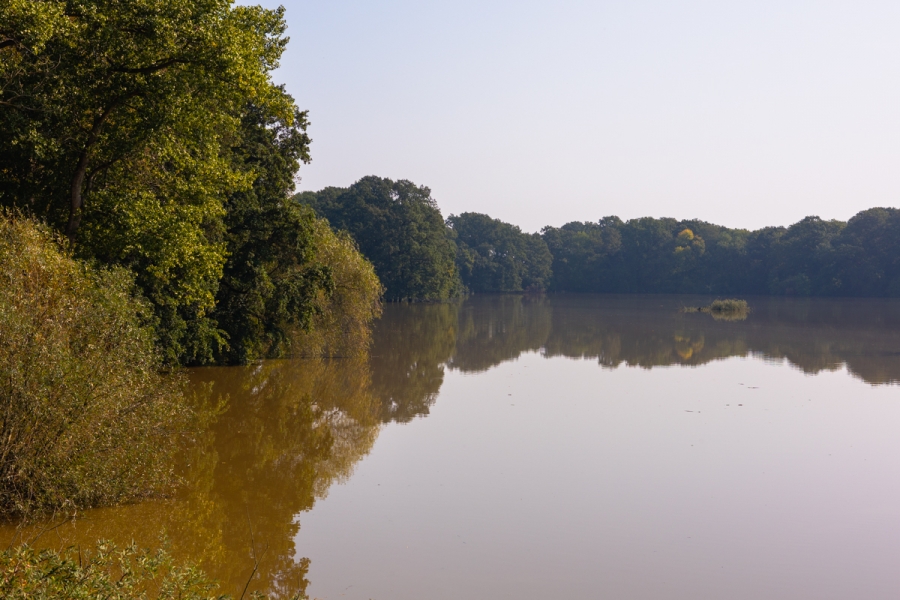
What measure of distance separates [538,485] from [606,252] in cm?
11641

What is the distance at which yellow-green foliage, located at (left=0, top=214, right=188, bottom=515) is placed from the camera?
962cm

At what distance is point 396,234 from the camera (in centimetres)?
7919

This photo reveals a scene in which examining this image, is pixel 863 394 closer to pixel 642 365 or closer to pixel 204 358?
pixel 642 365

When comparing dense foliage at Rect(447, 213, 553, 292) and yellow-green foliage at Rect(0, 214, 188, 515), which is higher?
dense foliage at Rect(447, 213, 553, 292)

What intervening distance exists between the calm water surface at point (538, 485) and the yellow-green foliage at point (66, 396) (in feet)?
1.89

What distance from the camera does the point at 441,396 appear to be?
81.1ft

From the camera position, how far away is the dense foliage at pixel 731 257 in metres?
100

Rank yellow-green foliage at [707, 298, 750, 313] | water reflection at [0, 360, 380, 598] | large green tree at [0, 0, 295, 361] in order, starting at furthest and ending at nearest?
yellow-green foliage at [707, 298, 750, 313]
large green tree at [0, 0, 295, 361]
water reflection at [0, 360, 380, 598]

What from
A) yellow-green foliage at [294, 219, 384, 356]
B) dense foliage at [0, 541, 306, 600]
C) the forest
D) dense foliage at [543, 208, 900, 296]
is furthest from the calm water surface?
dense foliage at [543, 208, 900, 296]

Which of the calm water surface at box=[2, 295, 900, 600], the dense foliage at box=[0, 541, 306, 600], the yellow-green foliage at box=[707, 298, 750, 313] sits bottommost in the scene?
the calm water surface at box=[2, 295, 900, 600]

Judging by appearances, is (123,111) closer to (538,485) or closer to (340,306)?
(538,485)

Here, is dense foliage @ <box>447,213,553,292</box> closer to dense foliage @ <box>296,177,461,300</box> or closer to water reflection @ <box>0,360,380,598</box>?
dense foliage @ <box>296,177,461,300</box>

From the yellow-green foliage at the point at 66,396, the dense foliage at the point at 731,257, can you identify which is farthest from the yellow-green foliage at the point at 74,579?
the dense foliage at the point at 731,257

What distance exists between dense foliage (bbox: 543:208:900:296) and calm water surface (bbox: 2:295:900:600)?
7733cm
